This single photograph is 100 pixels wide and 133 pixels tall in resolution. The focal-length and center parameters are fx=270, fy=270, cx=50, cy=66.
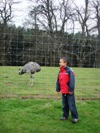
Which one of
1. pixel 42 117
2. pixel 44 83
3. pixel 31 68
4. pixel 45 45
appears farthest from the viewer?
pixel 44 83

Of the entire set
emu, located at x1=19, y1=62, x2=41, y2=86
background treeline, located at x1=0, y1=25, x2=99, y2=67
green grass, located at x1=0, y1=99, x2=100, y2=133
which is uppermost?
background treeline, located at x1=0, y1=25, x2=99, y2=67

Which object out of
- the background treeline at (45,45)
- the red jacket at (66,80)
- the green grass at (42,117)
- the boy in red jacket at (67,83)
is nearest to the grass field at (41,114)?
the green grass at (42,117)

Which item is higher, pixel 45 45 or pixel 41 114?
pixel 45 45

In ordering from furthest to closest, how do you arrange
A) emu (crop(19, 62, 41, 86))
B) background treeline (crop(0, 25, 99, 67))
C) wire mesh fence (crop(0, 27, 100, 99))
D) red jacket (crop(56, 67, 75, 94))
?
emu (crop(19, 62, 41, 86))
background treeline (crop(0, 25, 99, 67))
wire mesh fence (crop(0, 27, 100, 99))
red jacket (crop(56, 67, 75, 94))

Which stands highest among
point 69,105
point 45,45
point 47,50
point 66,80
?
point 45,45

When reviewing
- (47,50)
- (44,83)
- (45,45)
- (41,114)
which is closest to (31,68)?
(44,83)

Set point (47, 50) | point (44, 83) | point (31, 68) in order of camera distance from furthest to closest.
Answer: point (44, 83), point (31, 68), point (47, 50)

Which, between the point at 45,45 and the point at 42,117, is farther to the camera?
the point at 45,45

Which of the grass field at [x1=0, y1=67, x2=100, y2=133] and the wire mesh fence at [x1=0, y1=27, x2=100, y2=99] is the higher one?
the wire mesh fence at [x1=0, y1=27, x2=100, y2=99]

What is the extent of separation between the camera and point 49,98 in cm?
675

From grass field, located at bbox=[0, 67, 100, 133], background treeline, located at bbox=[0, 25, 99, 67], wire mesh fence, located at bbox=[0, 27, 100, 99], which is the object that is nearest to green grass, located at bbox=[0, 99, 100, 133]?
grass field, located at bbox=[0, 67, 100, 133]

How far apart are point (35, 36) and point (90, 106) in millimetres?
3025

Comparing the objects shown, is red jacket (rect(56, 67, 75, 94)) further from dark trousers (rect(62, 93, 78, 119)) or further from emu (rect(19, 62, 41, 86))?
emu (rect(19, 62, 41, 86))

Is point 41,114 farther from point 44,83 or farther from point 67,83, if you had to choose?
point 44,83
